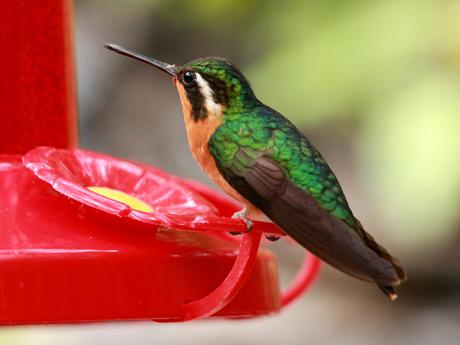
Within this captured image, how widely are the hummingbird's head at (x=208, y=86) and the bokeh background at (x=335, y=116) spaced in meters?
2.54

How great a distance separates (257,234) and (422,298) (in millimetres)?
4678

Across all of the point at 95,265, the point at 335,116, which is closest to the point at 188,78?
the point at 95,265

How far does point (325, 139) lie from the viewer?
23.4 feet

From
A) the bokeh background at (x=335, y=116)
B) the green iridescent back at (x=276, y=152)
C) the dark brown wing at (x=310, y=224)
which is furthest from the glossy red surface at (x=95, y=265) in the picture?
the bokeh background at (x=335, y=116)

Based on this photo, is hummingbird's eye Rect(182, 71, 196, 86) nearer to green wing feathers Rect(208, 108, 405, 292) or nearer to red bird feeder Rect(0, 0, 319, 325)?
green wing feathers Rect(208, 108, 405, 292)

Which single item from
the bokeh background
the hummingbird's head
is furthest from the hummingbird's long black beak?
the bokeh background

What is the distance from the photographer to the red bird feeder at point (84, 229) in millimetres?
2408

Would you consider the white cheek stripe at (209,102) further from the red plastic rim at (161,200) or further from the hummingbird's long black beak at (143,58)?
the red plastic rim at (161,200)

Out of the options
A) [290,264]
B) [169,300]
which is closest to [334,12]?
[290,264]

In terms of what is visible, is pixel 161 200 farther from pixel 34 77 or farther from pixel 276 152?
pixel 34 77

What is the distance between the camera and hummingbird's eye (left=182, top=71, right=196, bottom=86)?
3.02m

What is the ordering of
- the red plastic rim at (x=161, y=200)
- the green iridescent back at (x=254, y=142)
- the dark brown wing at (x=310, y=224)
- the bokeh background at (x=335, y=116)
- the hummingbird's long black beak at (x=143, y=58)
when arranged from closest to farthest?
1. the red plastic rim at (x=161, y=200)
2. the dark brown wing at (x=310, y=224)
3. the hummingbird's long black beak at (x=143, y=58)
4. the green iridescent back at (x=254, y=142)
5. the bokeh background at (x=335, y=116)

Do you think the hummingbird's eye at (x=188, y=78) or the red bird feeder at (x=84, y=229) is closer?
the red bird feeder at (x=84, y=229)

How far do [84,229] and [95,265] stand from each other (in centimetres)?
16
